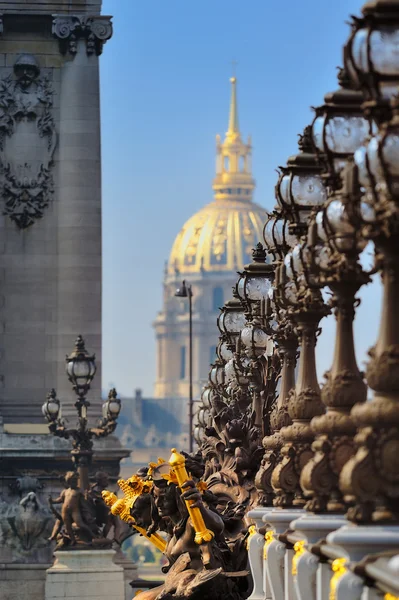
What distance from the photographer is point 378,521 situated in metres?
15.6

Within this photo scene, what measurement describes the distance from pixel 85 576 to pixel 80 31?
19.4 m

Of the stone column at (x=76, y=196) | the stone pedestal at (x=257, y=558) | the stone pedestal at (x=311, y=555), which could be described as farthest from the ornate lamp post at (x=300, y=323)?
the stone column at (x=76, y=196)

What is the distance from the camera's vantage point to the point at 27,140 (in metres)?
66.1

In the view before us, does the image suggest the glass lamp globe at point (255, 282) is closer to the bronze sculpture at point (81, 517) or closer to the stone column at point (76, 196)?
the bronze sculpture at point (81, 517)

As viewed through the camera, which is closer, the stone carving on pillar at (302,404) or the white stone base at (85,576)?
the stone carving on pillar at (302,404)

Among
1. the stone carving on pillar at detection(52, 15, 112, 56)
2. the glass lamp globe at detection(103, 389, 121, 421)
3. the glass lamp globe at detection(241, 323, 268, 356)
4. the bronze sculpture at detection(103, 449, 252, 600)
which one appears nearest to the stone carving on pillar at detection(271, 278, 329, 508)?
the bronze sculpture at detection(103, 449, 252, 600)

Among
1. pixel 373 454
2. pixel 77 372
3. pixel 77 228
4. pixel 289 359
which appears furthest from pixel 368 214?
pixel 77 228

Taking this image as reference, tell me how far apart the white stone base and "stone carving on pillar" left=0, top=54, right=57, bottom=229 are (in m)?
16.4

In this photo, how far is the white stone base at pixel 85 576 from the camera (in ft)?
165

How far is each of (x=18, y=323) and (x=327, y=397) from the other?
4843 centimetres

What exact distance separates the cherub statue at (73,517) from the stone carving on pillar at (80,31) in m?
17.9

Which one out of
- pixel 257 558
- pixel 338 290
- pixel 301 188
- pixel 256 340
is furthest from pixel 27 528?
pixel 338 290

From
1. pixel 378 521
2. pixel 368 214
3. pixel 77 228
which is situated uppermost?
pixel 77 228

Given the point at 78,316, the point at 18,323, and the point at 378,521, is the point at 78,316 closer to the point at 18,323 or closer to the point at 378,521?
the point at 18,323
